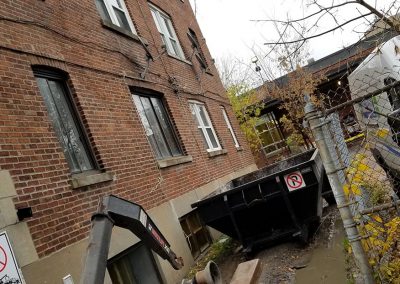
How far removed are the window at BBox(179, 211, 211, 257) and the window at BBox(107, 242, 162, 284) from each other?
1.68 metres

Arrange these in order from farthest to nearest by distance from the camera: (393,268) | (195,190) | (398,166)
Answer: (195,190) < (398,166) < (393,268)

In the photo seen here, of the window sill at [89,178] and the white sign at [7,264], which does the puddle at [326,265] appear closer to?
the window sill at [89,178]

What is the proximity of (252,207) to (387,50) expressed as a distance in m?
3.73

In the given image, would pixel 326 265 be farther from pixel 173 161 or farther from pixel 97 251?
pixel 97 251

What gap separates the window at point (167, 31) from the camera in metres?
12.1

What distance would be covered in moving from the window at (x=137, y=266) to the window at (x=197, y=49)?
8797 mm

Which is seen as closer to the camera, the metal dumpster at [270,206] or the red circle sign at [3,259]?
the red circle sign at [3,259]

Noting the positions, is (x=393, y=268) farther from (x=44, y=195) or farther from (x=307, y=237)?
(x=44, y=195)

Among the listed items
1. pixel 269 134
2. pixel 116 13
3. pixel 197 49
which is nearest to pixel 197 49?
pixel 197 49

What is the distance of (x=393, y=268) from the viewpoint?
3584 mm

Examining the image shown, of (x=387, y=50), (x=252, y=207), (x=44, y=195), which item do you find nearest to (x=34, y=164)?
(x=44, y=195)

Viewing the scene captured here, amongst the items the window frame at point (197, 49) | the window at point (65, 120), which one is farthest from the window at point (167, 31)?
the window at point (65, 120)

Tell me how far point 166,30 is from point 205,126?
129 inches

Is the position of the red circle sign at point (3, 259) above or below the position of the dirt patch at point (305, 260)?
above
